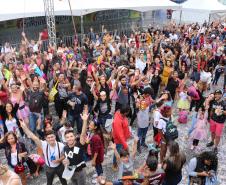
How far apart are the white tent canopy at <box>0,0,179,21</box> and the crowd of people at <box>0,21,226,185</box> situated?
1.95 meters

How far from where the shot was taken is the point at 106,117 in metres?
6.63

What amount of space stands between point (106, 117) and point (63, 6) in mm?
8948

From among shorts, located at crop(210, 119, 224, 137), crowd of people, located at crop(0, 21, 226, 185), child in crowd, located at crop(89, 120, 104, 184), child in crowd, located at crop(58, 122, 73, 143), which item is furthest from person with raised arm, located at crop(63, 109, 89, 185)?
shorts, located at crop(210, 119, 224, 137)

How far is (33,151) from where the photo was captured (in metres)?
6.79

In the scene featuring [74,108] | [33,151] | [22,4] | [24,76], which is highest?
[22,4]

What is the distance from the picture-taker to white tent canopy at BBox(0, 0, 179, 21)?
12.9 m

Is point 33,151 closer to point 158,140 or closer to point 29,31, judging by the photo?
point 158,140

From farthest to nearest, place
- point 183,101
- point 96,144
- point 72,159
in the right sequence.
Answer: point 183,101 < point 96,144 < point 72,159

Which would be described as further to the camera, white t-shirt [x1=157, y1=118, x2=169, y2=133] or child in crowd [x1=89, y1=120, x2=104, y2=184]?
white t-shirt [x1=157, y1=118, x2=169, y2=133]

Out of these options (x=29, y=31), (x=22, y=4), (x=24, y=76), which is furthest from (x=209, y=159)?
(x=29, y=31)

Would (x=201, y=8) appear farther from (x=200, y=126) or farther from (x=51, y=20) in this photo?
(x=200, y=126)

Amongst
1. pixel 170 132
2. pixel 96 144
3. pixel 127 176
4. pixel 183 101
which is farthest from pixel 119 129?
pixel 183 101

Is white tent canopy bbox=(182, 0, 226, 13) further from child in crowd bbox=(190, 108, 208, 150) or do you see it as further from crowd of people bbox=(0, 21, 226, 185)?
child in crowd bbox=(190, 108, 208, 150)

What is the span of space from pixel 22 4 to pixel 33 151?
29.0ft
